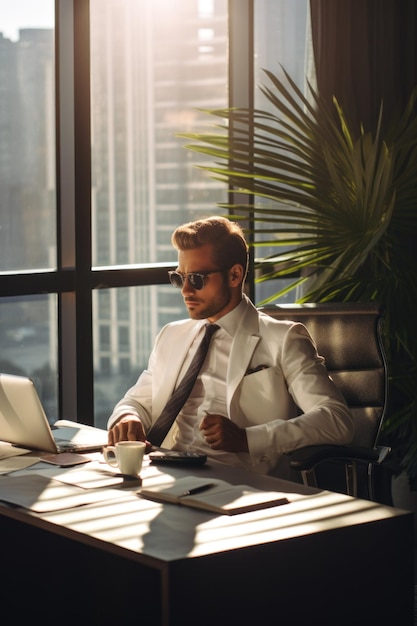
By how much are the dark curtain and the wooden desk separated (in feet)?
9.28

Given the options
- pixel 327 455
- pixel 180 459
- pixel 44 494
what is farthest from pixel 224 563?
pixel 327 455

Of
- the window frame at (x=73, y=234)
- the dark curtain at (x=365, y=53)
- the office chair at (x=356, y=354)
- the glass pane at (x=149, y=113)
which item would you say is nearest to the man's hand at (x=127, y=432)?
the office chair at (x=356, y=354)

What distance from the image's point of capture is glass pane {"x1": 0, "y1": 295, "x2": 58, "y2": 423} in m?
3.96

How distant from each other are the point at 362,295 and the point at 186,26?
4.84 feet

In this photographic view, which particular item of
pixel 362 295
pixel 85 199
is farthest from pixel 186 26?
pixel 362 295

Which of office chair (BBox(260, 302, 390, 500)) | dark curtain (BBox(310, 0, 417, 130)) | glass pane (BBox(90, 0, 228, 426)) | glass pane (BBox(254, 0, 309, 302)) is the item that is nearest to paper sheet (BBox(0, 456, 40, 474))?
office chair (BBox(260, 302, 390, 500))

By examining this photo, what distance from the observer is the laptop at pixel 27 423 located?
252cm

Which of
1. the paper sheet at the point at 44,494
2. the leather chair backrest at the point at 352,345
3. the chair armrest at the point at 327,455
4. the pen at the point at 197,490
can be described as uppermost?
the leather chair backrest at the point at 352,345

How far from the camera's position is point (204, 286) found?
3.04 metres

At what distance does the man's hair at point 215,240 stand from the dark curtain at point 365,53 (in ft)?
5.71

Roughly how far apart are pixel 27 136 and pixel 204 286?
1328mm

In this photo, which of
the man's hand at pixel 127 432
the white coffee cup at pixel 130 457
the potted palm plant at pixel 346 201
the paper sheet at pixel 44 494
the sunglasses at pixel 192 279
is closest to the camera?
the paper sheet at pixel 44 494

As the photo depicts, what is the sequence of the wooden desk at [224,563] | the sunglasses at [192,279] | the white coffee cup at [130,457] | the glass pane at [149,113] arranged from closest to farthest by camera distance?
the wooden desk at [224,563] < the white coffee cup at [130,457] < the sunglasses at [192,279] < the glass pane at [149,113]

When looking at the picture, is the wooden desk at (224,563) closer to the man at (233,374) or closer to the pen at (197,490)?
the pen at (197,490)
